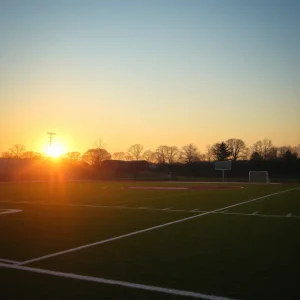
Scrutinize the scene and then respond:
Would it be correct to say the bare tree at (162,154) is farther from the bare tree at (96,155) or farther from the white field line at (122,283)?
the white field line at (122,283)

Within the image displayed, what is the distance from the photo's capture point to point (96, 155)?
106 m

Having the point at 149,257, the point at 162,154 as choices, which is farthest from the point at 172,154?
the point at 149,257

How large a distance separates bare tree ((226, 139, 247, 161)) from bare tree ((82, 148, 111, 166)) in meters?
36.4

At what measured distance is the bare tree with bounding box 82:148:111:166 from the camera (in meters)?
104

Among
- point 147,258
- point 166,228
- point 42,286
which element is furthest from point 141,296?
point 166,228

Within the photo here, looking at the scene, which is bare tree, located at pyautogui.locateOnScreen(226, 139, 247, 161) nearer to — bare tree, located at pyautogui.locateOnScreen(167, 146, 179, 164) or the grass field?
bare tree, located at pyautogui.locateOnScreen(167, 146, 179, 164)

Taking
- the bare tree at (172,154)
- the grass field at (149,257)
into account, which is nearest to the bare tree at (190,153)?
the bare tree at (172,154)

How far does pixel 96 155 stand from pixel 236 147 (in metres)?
41.2

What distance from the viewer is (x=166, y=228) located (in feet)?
35.7

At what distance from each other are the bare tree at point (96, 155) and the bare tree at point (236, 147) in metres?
36.4

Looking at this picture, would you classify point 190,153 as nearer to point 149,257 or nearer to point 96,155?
point 96,155

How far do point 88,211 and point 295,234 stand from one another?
8683mm

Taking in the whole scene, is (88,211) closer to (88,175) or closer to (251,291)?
(251,291)

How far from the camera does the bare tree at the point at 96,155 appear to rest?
10362cm
